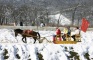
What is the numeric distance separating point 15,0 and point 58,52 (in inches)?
6571

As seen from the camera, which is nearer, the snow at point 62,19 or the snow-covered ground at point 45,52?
the snow-covered ground at point 45,52

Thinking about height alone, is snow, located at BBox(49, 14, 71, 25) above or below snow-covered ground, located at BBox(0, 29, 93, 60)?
below

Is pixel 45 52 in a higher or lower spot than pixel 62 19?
higher

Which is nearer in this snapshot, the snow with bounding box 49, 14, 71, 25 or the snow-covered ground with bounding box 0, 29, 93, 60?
the snow-covered ground with bounding box 0, 29, 93, 60

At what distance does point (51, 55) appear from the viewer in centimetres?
2169

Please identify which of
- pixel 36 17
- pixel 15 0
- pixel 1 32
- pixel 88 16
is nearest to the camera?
pixel 1 32

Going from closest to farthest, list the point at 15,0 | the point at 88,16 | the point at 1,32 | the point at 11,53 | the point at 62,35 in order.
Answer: the point at 11,53, the point at 62,35, the point at 1,32, the point at 88,16, the point at 15,0

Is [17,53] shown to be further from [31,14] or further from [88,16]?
[88,16]

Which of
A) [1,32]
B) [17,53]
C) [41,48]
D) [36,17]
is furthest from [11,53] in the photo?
[36,17]

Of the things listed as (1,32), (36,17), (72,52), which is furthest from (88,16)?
(72,52)

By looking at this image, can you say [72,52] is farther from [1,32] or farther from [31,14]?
[31,14]

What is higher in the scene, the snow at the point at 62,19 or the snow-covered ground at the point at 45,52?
the snow-covered ground at the point at 45,52

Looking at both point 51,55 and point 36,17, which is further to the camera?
point 36,17

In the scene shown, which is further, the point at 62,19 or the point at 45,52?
the point at 62,19
